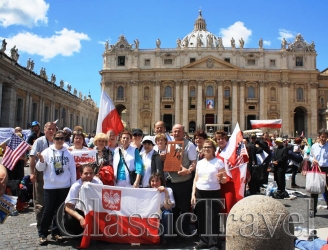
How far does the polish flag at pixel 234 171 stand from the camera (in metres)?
5.77

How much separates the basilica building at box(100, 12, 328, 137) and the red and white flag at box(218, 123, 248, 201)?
49.5 metres

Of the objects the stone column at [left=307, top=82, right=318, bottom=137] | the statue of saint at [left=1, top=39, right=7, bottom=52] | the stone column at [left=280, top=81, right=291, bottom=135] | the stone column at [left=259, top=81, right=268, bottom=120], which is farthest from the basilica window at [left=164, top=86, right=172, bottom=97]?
the statue of saint at [left=1, top=39, right=7, bottom=52]

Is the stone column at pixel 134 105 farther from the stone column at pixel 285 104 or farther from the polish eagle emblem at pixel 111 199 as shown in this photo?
the polish eagle emblem at pixel 111 199

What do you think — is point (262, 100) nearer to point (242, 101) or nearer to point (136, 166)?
point (242, 101)

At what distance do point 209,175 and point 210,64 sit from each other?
173 feet

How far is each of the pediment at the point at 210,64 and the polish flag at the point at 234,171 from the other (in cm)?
5096

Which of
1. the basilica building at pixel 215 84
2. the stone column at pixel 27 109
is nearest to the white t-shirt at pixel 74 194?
the stone column at pixel 27 109

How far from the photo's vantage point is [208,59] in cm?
5600

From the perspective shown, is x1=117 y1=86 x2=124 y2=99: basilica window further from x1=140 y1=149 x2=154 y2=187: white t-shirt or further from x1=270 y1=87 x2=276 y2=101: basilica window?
x1=140 y1=149 x2=154 y2=187: white t-shirt

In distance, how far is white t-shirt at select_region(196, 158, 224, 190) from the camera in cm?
541

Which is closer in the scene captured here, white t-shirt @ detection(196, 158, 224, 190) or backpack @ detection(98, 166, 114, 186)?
white t-shirt @ detection(196, 158, 224, 190)

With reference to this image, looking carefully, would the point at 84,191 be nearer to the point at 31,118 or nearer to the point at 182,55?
the point at 31,118

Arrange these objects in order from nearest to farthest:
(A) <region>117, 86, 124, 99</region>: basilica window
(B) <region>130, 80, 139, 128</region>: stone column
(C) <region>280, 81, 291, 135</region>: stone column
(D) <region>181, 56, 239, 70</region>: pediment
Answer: (D) <region>181, 56, 239, 70</region>: pediment, (C) <region>280, 81, 291, 135</region>: stone column, (B) <region>130, 80, 139, 128</region>: stone column, (A) <region>117, 86, 124, 99</region>: basilica window

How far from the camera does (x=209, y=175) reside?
5418mm
